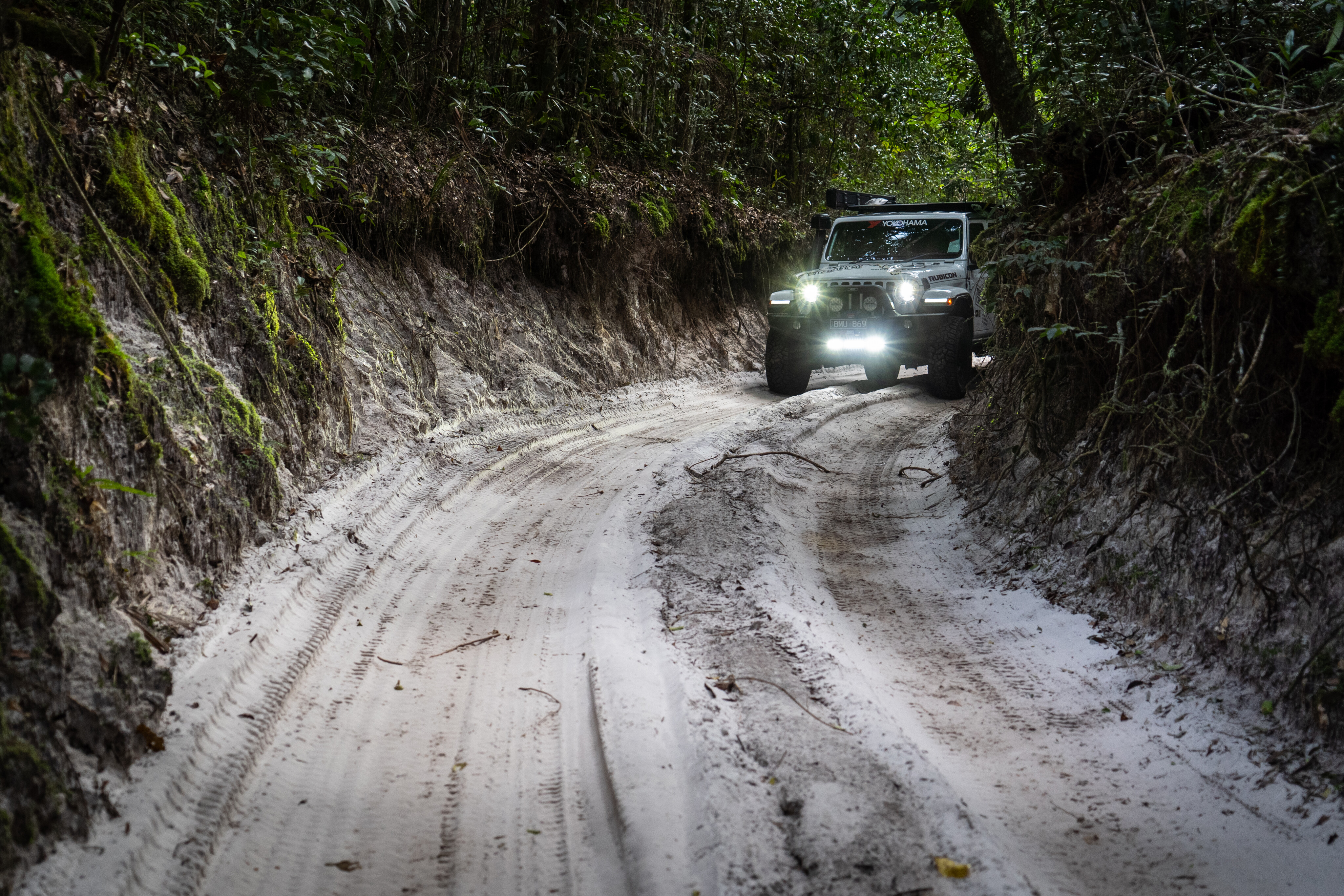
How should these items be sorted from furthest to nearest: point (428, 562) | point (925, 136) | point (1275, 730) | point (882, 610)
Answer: point (925, 136) → point (428, 562) → point (882, 610) → point (1275, 730)

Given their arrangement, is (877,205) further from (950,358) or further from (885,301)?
(950,358)

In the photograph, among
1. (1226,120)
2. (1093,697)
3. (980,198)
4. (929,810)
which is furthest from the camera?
(980,198)

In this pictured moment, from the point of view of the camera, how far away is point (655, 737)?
3.07m

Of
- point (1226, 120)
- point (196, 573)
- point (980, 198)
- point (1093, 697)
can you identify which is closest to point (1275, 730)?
point (1093, 697)

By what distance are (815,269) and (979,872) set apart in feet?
32.6

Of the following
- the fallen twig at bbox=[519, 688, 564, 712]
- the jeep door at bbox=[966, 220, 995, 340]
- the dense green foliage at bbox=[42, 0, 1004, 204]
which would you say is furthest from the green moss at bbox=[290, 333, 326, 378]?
the jeep door at bbox=[966, 220, 995, 340]

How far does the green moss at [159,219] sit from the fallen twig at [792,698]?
3619 mm

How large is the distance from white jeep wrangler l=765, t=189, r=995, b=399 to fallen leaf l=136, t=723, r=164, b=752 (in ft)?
28.8

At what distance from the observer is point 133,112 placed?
4.88 m

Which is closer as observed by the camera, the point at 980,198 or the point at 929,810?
the point at 929,810

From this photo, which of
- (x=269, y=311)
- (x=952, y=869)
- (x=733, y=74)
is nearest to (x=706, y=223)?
(x=733, y=74)

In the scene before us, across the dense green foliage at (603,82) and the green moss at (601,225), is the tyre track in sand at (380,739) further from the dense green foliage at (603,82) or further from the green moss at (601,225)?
the green moss at (601,225)

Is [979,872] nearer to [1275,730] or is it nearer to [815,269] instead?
[1275,730]

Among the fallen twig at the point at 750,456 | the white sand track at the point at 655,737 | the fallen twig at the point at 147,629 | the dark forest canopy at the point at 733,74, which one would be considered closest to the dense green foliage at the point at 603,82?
the dark forest canopy at the point at 733,74
